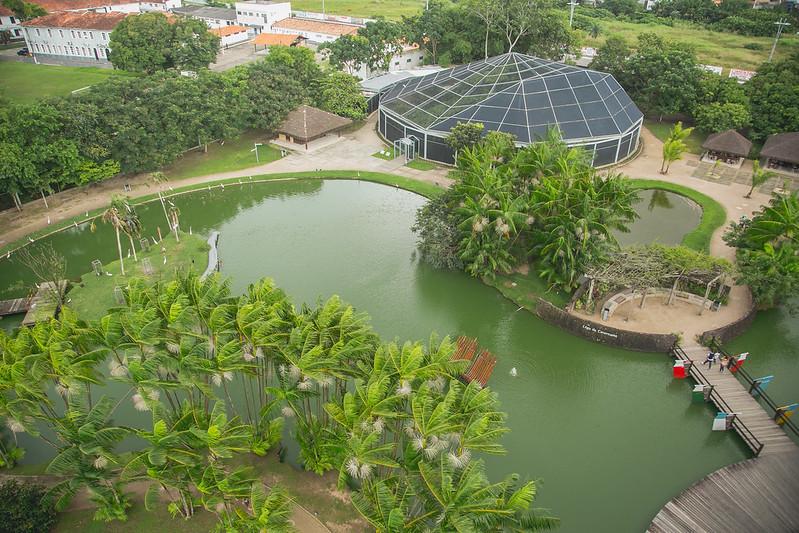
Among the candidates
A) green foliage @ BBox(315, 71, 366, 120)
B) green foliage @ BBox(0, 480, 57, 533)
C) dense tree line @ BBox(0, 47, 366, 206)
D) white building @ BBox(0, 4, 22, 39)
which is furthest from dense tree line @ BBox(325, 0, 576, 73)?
white building @ BBox(0, 4, 22, 39)

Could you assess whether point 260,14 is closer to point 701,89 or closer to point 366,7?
point 366,7

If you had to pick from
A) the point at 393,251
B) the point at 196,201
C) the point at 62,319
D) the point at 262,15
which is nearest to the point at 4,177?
the point at 196,201

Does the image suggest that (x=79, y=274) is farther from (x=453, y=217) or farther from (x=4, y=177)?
(x=453, y=217)

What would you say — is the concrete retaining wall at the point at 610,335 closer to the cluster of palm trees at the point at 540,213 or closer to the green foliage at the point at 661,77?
the cluster of palm trees at the point at 540,213

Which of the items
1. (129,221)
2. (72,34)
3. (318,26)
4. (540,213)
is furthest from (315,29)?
(540,213)

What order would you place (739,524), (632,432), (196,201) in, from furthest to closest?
1. (196,201)
2. (632,432)
3. (739,524)

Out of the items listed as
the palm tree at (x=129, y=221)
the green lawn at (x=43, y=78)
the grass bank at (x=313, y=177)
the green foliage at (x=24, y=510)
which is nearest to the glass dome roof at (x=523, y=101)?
the grass bank at (x=313, y=177)
